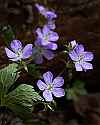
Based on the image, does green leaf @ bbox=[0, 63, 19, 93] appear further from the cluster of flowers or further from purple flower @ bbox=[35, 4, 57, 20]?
purple flower @ bbox=[35, 4, 57, 20]

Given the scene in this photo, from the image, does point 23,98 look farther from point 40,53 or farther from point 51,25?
point 51,25

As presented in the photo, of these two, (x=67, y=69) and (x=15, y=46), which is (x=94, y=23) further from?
(x=15, y=46)

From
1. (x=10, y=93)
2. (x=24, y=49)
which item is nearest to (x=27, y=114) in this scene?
(x=10, y=93)

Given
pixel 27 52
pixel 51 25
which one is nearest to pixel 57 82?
pixel 27 52

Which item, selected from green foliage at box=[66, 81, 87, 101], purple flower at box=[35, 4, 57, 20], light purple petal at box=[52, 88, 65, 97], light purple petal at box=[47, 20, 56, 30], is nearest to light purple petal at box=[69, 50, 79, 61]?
light purple petal at box=[52, 88, 65, 97]

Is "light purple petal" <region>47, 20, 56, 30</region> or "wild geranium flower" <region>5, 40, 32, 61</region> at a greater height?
"light purple petal" <region>47, 20, 56, 30</region>

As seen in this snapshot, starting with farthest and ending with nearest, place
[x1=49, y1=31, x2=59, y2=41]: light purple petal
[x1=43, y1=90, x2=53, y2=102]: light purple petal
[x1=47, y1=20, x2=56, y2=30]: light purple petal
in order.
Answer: [x1=47, y1=20, x2=56, y2=30]: light purple petal
[x1=49, y1=31, x2=59, y2=41]: light purple petal
[x1=43, y1=90, x2=53, y2=102]: light purple petal
